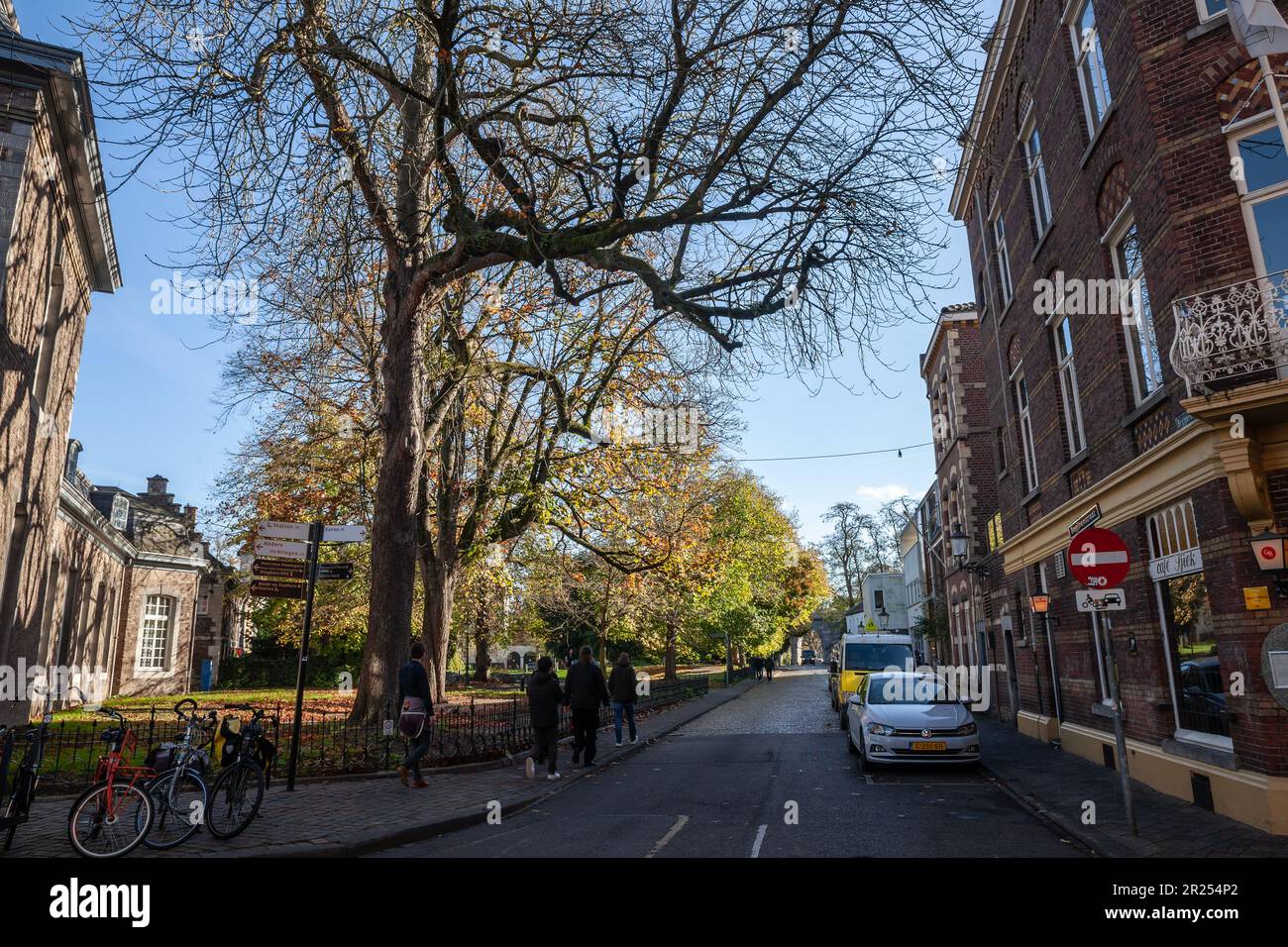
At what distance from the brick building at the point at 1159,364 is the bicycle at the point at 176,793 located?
9172mm

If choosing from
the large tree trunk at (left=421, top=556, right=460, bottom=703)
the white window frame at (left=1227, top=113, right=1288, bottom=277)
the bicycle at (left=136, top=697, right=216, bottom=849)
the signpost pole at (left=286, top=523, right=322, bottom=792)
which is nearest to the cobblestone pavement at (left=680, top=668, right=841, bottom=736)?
the large tree trunk at (left=421, top=556, right=460, bottom=703)

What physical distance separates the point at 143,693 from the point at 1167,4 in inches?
1456

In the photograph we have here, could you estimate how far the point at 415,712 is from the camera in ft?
33.6

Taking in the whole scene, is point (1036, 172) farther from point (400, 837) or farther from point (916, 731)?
point (400, 837)

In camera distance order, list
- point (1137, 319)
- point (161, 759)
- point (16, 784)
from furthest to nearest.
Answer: point (1137, 319)
point (161, 759)
point (16, 784)

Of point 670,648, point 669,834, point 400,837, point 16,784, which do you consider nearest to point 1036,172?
point 669,834

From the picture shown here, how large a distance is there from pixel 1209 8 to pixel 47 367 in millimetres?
22012

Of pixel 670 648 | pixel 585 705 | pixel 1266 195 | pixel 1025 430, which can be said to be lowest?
pixel 585 705

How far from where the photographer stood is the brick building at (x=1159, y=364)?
A: 822cm

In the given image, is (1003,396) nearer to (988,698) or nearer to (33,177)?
(988,698)

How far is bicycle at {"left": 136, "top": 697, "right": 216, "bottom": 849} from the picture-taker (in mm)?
6883

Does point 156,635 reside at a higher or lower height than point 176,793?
higher
